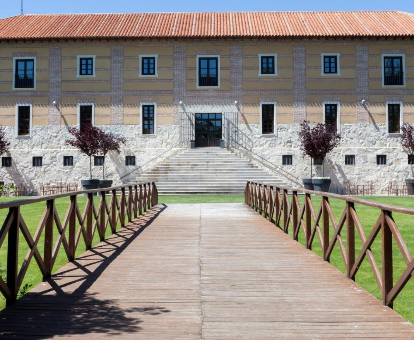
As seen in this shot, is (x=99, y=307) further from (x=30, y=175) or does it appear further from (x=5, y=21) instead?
(x=5, y=21)

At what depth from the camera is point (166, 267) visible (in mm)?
6090

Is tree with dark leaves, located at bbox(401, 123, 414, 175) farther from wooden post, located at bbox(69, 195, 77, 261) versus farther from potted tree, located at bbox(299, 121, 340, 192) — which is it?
wooden post, located at bbox(69, 195, 77, 261)

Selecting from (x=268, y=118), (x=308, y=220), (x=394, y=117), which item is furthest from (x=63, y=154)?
(x=308, y=220)

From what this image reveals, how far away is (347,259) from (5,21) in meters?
32.5

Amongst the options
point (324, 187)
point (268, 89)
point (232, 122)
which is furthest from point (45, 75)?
point (324, 187)

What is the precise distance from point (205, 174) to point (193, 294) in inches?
806

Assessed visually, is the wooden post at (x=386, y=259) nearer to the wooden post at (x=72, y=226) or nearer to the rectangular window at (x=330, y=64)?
the wooden post at (x=72, y=226)

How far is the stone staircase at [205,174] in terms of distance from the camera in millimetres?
23859

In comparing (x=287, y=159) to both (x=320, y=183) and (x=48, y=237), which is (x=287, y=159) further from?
(x=48, y=237)

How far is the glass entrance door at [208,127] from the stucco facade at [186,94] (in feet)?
1.85

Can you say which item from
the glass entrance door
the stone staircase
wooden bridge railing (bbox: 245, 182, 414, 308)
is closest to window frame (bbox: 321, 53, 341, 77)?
the glass entrance door

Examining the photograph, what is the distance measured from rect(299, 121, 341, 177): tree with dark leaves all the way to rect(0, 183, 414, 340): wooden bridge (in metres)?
18.5

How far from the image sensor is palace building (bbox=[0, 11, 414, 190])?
28344 millimetres

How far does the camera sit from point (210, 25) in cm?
3006
